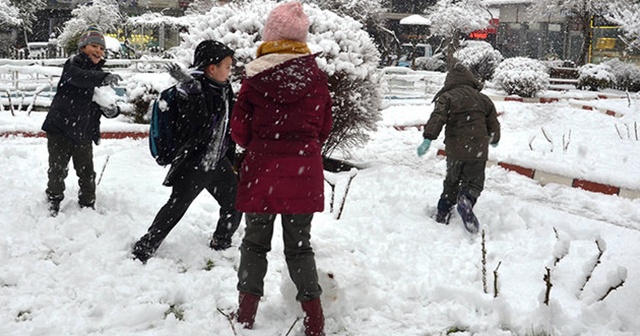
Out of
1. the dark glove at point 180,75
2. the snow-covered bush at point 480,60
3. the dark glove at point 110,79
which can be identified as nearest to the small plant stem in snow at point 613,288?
the dark glove at point 180,75

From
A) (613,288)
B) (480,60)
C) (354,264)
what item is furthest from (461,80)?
(480,60)

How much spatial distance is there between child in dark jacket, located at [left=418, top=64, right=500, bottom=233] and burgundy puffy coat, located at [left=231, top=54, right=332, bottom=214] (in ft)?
7.39

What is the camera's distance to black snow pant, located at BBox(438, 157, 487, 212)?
5.38m

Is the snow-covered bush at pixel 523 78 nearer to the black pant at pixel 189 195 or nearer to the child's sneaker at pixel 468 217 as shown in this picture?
the child's sneaker at pixel 468 217

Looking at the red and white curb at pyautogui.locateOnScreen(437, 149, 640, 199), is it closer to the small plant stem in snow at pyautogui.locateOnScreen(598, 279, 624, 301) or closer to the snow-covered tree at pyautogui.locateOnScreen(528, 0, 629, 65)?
the small plant stem in snow at pyautogui.locateOnScreen(598, 279, 624, 301)

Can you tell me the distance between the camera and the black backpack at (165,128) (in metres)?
3.98

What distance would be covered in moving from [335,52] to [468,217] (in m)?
2.71

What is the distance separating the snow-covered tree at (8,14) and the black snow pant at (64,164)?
2762 cm

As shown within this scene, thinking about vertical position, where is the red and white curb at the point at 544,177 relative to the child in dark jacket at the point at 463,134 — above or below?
below

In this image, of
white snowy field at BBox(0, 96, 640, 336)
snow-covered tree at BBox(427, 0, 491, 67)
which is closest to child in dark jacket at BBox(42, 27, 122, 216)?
white snowy field at BBox(0, 96, 640, 336)

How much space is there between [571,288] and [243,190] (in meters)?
2.40

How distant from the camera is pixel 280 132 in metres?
3.16

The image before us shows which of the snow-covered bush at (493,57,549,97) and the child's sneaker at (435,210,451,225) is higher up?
the snow-covered bush at (493,57,549,97)

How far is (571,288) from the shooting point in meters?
4.09
